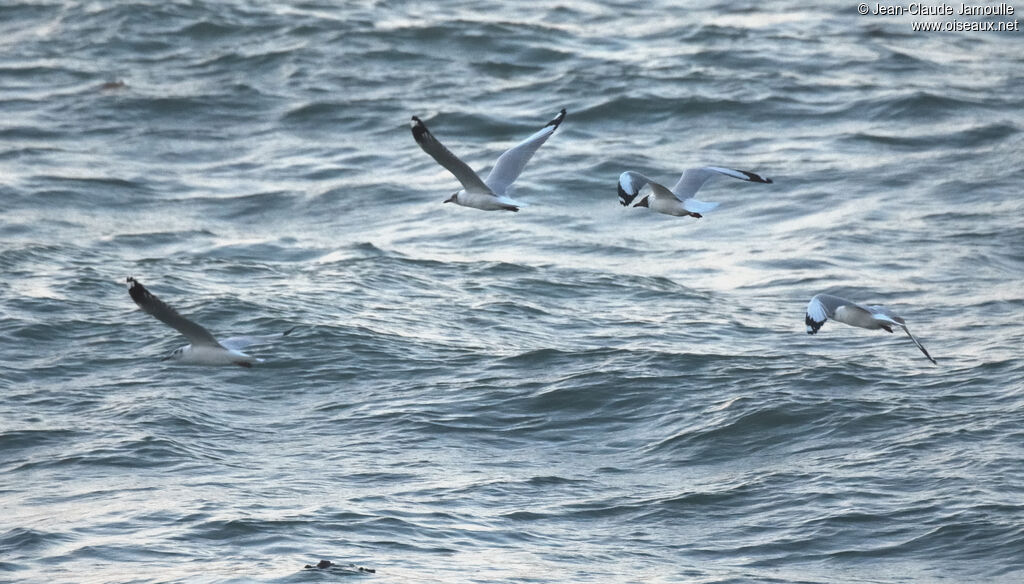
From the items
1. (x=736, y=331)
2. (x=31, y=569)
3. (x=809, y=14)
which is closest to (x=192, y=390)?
(x=31, y=569)

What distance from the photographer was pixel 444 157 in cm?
952

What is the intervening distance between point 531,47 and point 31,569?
15.8 meters

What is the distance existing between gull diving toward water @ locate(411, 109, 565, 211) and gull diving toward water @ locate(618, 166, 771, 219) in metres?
0.62

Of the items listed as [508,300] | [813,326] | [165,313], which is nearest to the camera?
[813,326]

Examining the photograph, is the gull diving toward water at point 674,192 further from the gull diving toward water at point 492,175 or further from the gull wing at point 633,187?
the gull diving toward water at point 492,175

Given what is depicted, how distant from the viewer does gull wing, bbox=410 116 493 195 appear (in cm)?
920

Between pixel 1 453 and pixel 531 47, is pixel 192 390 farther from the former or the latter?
pixel 531 47

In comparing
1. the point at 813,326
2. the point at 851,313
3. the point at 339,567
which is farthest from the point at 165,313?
the point at 851,313

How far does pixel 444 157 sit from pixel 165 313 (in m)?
1.89

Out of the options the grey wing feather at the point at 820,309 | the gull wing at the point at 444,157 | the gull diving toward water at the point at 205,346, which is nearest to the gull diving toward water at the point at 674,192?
the grey wing feather at the point at 820,309

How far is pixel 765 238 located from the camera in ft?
54.9

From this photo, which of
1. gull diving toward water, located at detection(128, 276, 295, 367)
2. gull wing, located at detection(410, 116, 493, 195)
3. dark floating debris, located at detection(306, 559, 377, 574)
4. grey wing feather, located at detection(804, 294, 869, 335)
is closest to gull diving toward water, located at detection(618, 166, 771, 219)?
grey wing feather, located at detection(804, 294, 869, 335)

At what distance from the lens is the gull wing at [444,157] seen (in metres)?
9.20

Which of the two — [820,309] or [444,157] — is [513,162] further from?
[820,309]
